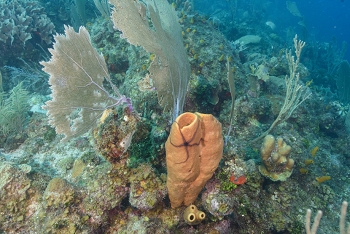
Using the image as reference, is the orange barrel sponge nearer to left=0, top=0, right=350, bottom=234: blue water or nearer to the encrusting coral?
left=0, top=0, right=350, bottom=234: blue water

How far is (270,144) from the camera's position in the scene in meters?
3.09

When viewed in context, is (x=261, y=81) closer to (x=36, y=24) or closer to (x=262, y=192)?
(x=262, y=192)

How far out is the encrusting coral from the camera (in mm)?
3129

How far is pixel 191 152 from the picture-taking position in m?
2.22

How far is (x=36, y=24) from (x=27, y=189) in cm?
691

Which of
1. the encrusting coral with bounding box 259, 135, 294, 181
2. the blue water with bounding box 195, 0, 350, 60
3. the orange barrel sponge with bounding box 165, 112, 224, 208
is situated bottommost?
the blue water with bounding box 195, 0, 350, 60

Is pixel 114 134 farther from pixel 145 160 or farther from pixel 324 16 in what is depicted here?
pixel 324 16

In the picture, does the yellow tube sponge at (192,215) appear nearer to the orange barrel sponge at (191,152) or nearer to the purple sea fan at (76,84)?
the orange barrel sponge at (191,152)

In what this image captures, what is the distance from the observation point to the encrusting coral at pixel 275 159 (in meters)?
3.13

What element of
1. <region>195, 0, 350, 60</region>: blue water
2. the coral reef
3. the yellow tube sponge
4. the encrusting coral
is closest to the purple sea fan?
the coral reef

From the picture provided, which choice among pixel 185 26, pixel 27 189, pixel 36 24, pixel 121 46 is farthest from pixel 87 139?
pixel 36 24

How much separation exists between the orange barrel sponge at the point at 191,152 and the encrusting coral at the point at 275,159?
104 centimetres

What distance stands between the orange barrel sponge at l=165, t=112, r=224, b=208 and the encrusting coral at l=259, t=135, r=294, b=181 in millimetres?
1037

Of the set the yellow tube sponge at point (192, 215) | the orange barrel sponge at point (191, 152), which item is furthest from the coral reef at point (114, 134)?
the yellow tube sponge at point (192, 215)
